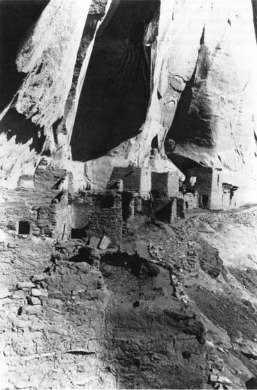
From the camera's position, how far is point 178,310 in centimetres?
739

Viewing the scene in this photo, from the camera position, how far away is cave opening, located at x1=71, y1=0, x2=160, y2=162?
1505 centimetres

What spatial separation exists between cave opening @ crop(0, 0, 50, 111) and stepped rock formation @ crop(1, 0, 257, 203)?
0.16m

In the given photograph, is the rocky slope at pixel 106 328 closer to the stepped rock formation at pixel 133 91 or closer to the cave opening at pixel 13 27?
the cave opening at pixel 13 27

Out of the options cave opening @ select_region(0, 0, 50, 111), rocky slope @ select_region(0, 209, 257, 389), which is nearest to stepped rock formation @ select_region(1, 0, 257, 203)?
cave opening @ select_region(0, 0, 50, 111)

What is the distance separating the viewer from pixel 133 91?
1777cm

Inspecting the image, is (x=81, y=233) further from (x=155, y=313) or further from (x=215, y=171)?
(x=215, y=171)

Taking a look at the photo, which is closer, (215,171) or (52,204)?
(52,204)

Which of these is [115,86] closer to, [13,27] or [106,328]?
[13,27]

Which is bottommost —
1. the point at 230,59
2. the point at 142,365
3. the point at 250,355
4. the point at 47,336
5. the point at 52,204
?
the point at 250,355

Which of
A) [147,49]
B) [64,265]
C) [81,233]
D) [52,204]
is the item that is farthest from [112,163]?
[64,265]

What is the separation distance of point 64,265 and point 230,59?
804 inches

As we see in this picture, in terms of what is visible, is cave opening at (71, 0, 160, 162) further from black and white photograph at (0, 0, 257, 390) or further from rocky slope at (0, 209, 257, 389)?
rocky slope at (0, 209, 257, 389)

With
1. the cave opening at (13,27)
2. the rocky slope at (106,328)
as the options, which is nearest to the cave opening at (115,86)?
the cave opening at (13,27)

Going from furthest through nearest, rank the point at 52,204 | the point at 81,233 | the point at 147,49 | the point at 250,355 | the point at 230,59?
the point at 230,59 < the point at 147,49 < the point at 81,233 < the point at 52,204 < the point at 250,355
